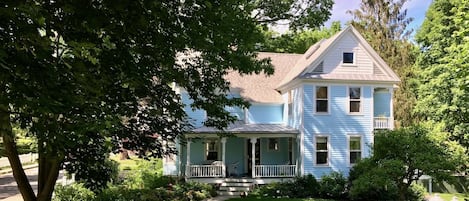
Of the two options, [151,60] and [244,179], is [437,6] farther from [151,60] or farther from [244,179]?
[151,60]

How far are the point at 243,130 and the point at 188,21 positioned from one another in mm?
14085

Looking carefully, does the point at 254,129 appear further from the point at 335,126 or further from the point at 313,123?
the point at 335,126

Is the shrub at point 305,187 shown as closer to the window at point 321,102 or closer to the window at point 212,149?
the window at point 321,102

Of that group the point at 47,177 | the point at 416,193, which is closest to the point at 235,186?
the point at 416,193

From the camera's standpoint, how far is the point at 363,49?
21.3m

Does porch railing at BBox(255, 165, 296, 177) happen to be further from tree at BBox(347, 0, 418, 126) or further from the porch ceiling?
tree at BBox(347, 0, 418, 126)

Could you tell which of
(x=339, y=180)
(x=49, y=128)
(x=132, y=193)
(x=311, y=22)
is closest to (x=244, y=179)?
(x=339, y=180)

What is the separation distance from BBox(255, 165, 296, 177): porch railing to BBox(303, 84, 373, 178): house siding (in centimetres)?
83

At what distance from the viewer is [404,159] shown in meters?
12.4

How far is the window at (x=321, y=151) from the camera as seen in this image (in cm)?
2072

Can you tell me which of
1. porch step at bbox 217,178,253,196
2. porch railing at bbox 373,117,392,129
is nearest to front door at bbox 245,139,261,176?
porch step at bbox 217,178,253,196

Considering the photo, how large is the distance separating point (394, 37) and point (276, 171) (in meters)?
19.3

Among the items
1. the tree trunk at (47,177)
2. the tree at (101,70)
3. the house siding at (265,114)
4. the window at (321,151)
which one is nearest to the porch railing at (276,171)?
the window at (321,151)

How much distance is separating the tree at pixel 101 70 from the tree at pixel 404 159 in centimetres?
547
